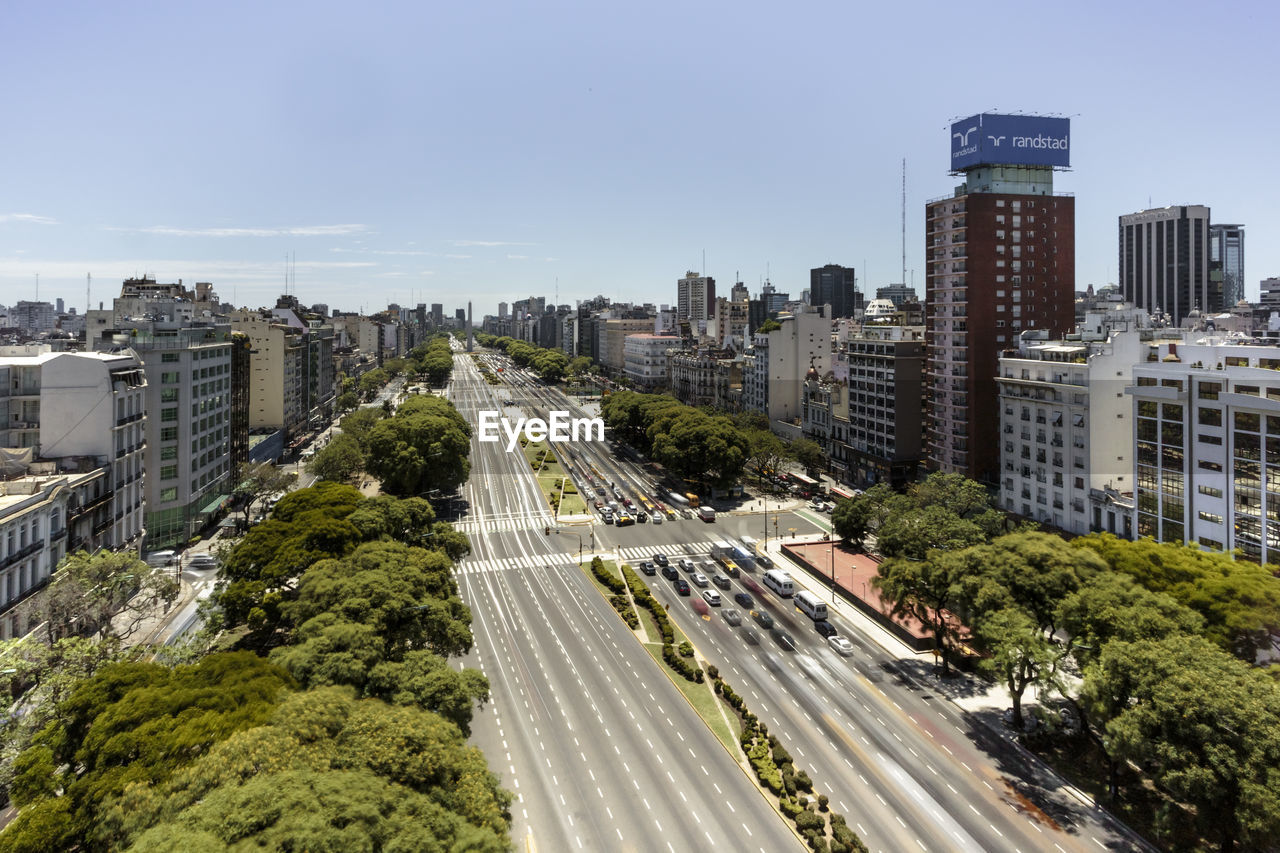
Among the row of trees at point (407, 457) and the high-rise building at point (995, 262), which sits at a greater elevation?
the high-rise building at point (995, 262)

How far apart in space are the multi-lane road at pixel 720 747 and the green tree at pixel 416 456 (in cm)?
2893

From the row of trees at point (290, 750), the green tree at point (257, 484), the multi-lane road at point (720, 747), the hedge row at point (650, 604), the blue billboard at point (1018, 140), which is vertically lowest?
the multi-lane road at point (720, 747)

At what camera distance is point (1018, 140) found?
309 feet

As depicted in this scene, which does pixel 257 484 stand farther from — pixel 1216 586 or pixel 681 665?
pixel 1216 586

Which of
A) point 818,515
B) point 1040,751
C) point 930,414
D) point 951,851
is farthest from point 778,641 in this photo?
point 930,414

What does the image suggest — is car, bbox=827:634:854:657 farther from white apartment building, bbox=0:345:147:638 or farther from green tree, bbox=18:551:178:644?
white apartment building, bbox=0:345:147:638

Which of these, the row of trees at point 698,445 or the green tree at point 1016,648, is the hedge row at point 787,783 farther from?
the row of trees at point 698,445

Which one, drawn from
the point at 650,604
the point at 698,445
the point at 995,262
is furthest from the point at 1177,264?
the point at 650,604

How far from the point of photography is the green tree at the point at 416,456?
96375 millimetres

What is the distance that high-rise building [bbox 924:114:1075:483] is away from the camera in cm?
9388

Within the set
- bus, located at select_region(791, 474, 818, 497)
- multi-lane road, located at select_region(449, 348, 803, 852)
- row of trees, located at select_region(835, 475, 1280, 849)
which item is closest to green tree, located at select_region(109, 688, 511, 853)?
multi-lane road, located at select_region(449, 348, 803, 852)

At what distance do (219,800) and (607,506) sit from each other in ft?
267

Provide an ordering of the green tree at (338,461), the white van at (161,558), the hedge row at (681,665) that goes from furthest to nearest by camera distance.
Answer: the green tree at (338,461)
the white van at (161,558)
the hedge row at (681,665)

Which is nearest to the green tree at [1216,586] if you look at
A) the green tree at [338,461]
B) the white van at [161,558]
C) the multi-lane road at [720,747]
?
the multi-lane road at [720,747]
